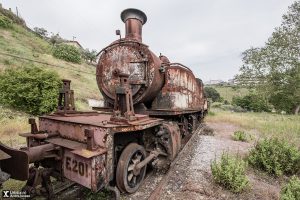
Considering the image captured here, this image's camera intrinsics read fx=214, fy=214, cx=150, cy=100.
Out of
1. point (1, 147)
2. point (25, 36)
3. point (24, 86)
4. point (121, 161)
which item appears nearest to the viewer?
point (1, 147)

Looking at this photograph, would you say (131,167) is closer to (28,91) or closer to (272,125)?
(28,91)

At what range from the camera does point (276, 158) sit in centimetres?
532

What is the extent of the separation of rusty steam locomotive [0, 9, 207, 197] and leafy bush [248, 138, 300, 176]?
7.53 feet

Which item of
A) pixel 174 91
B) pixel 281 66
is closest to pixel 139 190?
pixel 174 91

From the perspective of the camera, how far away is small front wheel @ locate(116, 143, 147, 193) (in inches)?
136

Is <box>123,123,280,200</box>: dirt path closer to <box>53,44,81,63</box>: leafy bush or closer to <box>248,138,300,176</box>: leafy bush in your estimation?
<box>248,138,300,176</box>: leafy bush

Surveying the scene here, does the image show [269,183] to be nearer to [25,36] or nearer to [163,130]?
[163,130]

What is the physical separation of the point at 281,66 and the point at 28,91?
2938 centimetres

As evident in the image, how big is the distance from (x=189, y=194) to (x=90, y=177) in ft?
6.33

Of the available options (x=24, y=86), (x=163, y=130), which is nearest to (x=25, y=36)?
(x=24, y=86)

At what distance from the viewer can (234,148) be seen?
776cm

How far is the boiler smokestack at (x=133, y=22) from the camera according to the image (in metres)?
5.42

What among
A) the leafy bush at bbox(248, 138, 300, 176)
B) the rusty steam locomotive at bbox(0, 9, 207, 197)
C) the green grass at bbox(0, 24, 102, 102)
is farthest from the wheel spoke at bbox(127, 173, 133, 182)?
the green grass at bbox(0, 24, 102, 102)

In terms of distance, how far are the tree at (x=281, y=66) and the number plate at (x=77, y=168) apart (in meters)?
29.7
